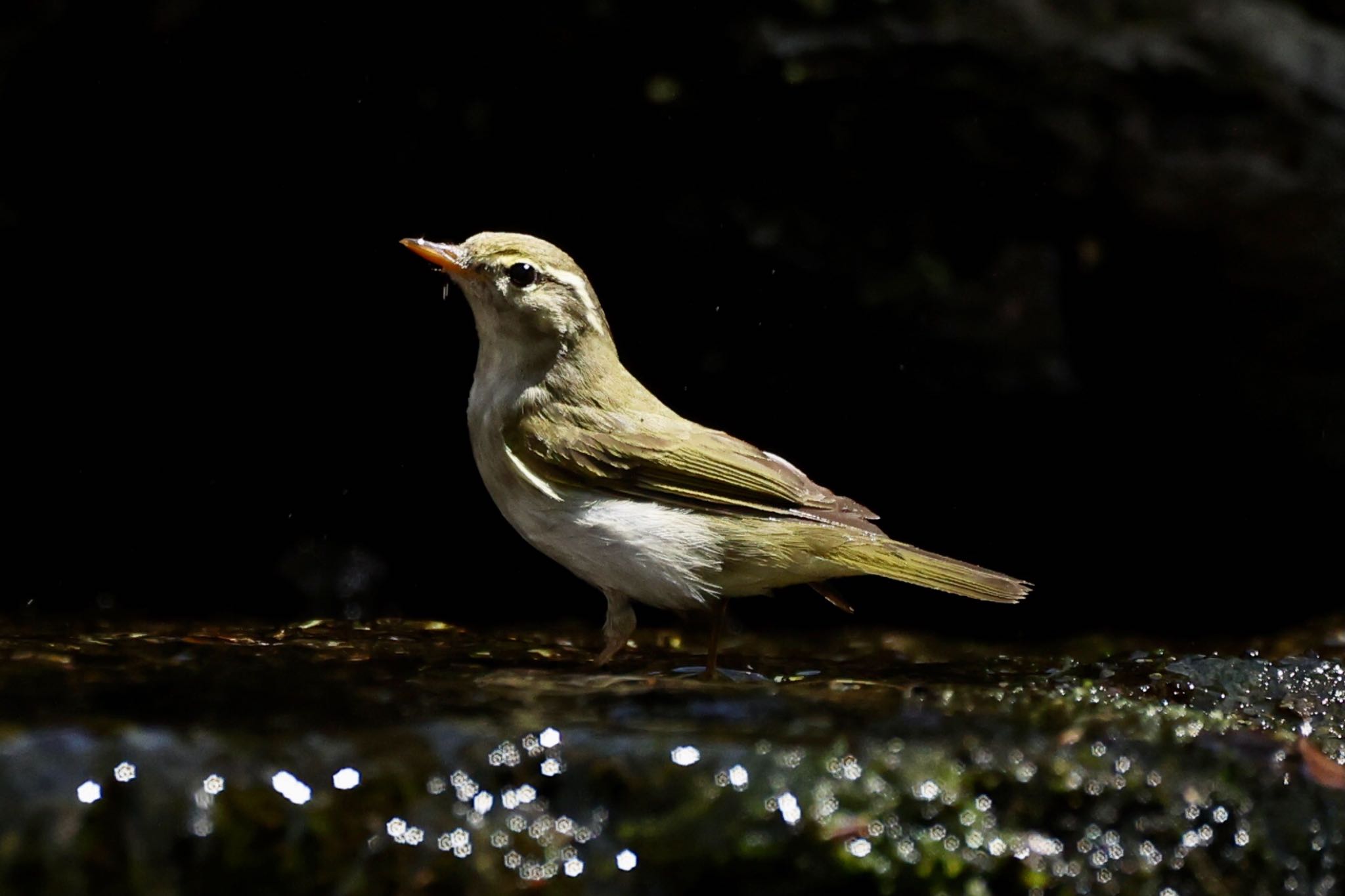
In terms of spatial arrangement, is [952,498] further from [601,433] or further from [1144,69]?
[601,433]

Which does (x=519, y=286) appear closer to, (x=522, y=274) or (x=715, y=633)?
(x=522, y=274)

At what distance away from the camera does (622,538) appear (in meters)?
4.33

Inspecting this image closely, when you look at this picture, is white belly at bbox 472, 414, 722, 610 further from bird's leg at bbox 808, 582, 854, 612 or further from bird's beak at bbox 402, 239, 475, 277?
bird's beak at bbox 402, 239, 475, 277

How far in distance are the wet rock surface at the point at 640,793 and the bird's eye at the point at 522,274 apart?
139 cm

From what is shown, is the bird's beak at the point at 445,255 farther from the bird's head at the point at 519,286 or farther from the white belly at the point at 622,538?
the white belly at the point at 622,538

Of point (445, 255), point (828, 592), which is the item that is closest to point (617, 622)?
point (828, 592)

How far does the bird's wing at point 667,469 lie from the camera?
4.43 m

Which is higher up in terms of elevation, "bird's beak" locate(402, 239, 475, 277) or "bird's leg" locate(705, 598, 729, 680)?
"bird's beak" locate(402, 239, 475, 277)

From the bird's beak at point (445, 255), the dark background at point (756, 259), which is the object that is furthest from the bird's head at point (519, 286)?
the dark background at point (756, 259)

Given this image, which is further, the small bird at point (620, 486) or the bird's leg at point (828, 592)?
the bird's leg at point (828, 592)

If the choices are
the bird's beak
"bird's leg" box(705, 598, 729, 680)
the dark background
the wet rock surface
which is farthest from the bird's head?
the dark background

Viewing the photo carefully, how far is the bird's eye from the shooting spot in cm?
462

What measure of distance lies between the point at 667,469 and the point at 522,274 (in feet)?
2.41

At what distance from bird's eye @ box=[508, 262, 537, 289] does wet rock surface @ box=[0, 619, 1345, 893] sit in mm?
1395
